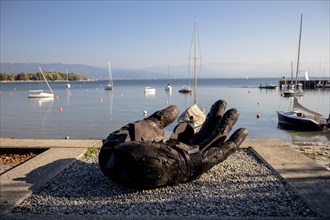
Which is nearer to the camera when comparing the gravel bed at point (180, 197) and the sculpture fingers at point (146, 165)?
the gravel bed at point (180, 197)

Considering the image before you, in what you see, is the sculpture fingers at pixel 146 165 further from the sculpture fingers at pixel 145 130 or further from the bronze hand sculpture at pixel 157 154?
the sculpture fingers at pixel 145 130

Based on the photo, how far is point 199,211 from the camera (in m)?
4.88

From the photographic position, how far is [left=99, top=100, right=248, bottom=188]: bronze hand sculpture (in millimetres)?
5512

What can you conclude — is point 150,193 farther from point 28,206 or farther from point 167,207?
point 28,206

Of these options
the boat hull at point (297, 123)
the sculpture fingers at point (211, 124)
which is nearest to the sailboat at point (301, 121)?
the boat hull at point (297, 123)

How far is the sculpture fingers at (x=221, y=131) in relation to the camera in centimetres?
706

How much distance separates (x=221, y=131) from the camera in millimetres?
7254

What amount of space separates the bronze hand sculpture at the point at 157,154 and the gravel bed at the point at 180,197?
303 mm

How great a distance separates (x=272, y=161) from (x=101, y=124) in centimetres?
1952

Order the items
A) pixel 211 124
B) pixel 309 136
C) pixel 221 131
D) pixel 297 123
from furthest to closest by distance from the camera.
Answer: pixel 297 123
pixel 309 136
pixel 211 124
pixel 221 131

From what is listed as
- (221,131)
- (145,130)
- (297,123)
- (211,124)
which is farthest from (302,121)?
(145,130)

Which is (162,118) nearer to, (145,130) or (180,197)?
(145,130)

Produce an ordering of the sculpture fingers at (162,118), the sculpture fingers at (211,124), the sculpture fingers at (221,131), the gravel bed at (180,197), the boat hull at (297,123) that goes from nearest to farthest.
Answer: the gravel bed at (180,197), the sculpture fingers at (221,131), the sculpture fingers at (162,118), the sculpture fingers at (211,124), the boat hull at (297,123)

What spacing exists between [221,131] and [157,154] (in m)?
2.20
